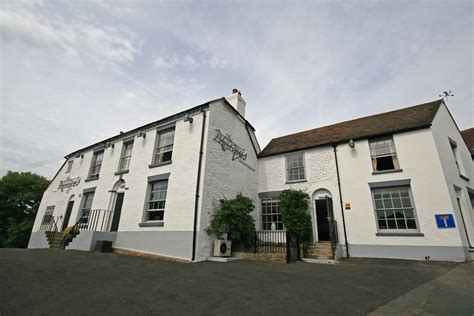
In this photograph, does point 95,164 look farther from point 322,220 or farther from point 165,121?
point 322,220

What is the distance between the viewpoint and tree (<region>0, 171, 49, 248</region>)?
25.2 m

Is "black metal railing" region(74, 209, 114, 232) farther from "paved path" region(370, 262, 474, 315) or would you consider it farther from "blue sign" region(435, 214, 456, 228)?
"blue sign" region(435, 214, 456, 228)

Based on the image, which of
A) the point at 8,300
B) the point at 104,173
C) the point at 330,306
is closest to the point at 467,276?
the point at 330,306

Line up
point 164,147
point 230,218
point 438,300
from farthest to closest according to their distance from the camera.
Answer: point 164,147, point 230,218, point 438,300

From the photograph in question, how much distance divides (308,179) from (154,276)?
9779mm

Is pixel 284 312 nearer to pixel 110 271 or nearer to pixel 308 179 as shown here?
pixel 110 271

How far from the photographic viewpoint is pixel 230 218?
1019 cm

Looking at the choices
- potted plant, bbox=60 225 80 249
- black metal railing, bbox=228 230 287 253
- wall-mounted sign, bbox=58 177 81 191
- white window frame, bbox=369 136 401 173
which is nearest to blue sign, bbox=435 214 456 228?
white window frame, bbox=369 136 401 173

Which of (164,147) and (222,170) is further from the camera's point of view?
(164,147)

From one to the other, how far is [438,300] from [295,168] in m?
9.88

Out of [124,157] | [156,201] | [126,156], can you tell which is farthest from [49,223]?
[156,201]

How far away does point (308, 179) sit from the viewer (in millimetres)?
13164

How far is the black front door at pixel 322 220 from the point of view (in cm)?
1232

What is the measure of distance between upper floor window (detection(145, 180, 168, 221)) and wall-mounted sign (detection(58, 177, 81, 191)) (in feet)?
26.5
